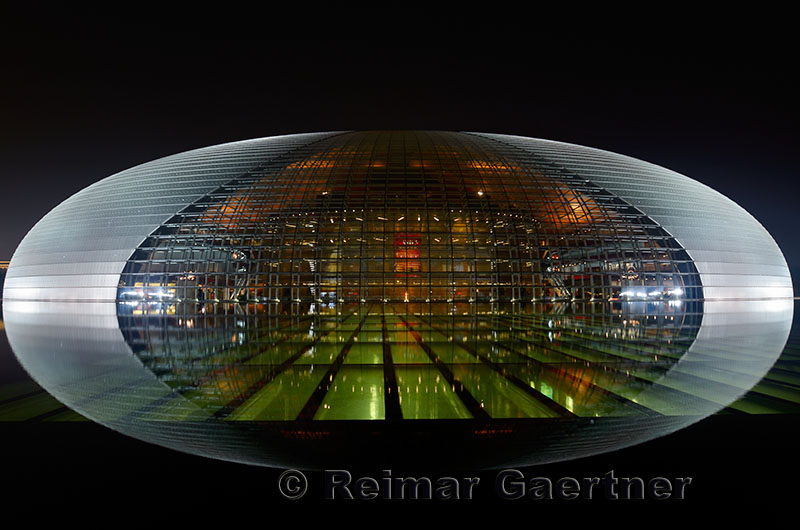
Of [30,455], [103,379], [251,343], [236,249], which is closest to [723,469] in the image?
[30,455]

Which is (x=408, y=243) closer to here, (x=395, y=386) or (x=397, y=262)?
(x=397, y=262)

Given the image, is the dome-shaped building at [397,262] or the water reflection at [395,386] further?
the dome-shaped building at [397,262]

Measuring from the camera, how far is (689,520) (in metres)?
3.71

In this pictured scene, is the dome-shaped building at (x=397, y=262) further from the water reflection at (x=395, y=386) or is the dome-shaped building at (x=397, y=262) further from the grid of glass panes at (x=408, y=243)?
the water reflection at (x=395, y=386)

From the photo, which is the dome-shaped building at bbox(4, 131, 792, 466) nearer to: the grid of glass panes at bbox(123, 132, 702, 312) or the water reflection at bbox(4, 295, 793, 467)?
the grid of glass panes at bbox(123, 132, 702, 312)

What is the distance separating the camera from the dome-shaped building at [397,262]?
14.0 meters

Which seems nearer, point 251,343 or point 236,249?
point 251,343

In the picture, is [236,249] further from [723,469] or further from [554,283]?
[723,469]

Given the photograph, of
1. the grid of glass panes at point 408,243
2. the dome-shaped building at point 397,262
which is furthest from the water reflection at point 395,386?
the grid of glass panes at point 408,243

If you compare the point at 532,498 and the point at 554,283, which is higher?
the point at 554,283

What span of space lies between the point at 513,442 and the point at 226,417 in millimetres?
3262

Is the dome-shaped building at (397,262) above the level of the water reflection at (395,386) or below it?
above

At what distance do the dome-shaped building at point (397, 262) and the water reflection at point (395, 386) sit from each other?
0.24 meters

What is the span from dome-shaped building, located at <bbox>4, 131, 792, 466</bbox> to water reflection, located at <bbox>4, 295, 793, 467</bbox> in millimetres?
240
